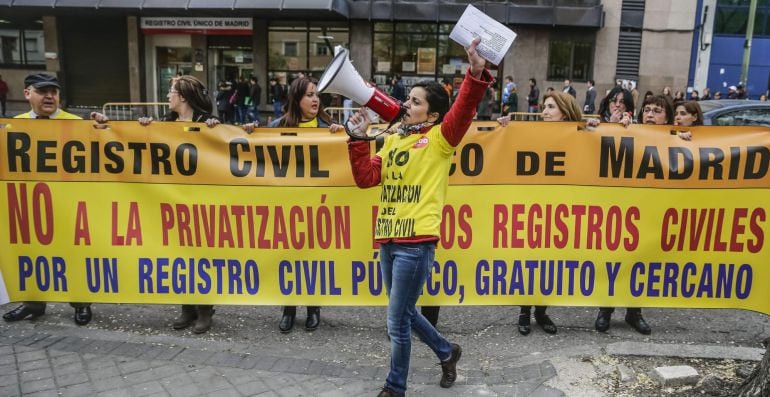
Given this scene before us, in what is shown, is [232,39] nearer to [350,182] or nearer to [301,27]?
[301,27]

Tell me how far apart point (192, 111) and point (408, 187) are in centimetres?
233

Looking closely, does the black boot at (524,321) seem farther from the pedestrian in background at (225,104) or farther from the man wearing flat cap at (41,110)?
the pedestrian in background at (225,104)

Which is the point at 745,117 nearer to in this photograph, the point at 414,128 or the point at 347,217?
the point at 347,217

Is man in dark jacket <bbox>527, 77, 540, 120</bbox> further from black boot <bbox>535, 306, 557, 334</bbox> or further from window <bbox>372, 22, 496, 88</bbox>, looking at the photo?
black boot <bbox>535, 306, 557, 334</bbox>

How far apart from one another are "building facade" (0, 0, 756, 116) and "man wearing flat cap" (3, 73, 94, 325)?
18.6 meters

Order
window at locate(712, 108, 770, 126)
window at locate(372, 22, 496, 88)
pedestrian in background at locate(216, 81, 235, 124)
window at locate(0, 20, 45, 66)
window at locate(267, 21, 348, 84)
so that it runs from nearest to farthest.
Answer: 1. window at locate(712, 108, 770, 126)
2. pedestrian in background at locate(216, 81, 235, 124)
3. window at locate(372, 22, 496, 88)
4. window at locate(267, 21, 348, 84)
5. window at locate(0, 20, 45, 66)

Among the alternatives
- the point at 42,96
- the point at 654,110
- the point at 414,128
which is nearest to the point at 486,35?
the point at 414,128

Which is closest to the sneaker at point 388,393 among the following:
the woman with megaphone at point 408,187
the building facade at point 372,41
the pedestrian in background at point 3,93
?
the woman with megaphone at point 408,187

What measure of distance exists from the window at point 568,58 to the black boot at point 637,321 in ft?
67.6

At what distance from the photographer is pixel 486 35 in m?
2.98

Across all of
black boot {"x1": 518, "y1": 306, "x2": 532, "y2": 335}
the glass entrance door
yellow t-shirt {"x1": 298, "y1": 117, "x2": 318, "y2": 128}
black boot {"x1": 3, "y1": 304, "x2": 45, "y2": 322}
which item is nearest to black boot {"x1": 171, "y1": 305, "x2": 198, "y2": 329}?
black boot {"x1": 3, "y1": 304, "x2": 45, "y2": 322}

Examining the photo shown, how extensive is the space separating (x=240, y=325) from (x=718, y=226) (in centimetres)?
365

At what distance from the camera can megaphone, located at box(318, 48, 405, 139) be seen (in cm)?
325

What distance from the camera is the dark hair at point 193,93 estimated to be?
4.91 m
